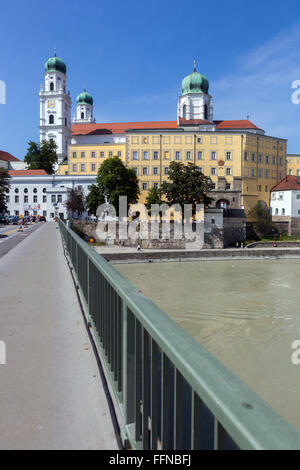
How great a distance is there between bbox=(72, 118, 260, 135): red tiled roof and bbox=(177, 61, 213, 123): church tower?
16.0 feet

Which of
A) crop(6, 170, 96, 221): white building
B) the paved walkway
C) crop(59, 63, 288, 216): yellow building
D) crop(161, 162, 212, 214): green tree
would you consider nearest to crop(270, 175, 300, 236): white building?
crop(59, 63, 288, 216): yellow building

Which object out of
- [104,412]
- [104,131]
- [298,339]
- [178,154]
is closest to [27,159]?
[104,131]

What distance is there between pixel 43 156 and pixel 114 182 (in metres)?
38.7

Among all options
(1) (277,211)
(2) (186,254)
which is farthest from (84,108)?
(2) (186,254)

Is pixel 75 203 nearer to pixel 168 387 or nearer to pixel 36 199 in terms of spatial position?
pixel 36 199

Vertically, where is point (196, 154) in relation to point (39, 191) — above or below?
above

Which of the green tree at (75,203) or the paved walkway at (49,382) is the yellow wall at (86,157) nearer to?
the green tree at (75,203)

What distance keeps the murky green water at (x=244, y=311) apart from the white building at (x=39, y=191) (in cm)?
3471

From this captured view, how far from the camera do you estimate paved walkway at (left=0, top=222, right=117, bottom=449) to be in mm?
2090

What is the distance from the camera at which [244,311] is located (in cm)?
2431

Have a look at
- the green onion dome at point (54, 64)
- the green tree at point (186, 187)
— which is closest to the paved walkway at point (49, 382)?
the green tree at point (186, 187)

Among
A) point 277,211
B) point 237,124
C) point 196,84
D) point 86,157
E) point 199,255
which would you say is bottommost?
point 199,255

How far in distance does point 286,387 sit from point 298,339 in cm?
692

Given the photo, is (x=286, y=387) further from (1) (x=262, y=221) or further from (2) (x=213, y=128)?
(2) (x=213, y=128)
